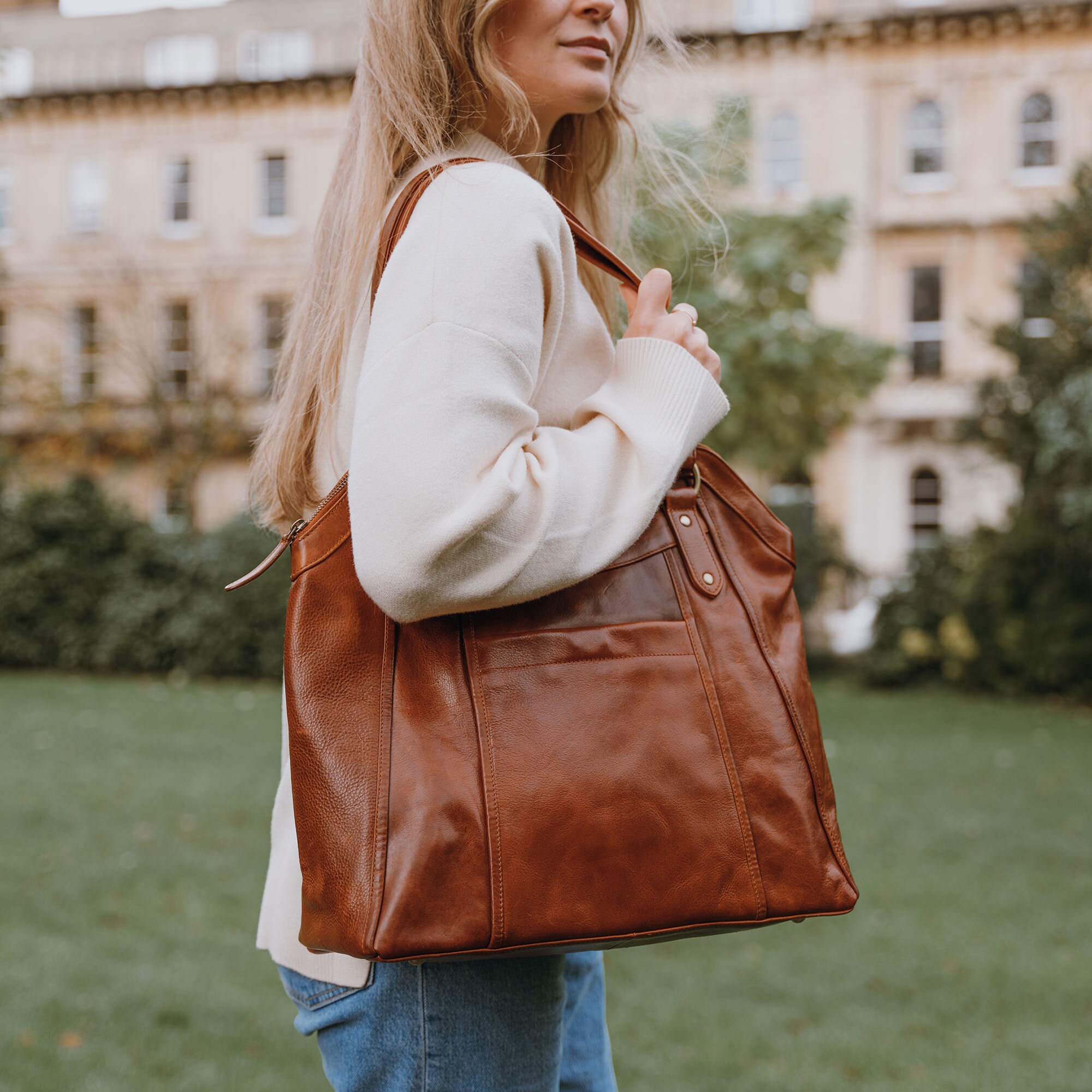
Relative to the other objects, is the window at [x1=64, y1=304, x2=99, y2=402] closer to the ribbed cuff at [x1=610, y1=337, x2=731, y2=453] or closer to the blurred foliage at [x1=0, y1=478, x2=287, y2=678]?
the blurred foliage at [x1=0, y1=478, x2=287, y2=678]

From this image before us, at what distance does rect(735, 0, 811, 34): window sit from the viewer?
939 inches

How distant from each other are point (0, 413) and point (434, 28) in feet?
82.5

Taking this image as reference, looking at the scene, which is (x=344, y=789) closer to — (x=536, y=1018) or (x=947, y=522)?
(x=536, y=1018)

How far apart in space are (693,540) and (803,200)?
23.1m

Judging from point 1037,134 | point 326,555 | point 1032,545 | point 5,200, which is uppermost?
point 1037,134

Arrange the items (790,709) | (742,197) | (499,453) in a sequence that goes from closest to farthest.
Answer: (499,453), (790,709), (742,197)

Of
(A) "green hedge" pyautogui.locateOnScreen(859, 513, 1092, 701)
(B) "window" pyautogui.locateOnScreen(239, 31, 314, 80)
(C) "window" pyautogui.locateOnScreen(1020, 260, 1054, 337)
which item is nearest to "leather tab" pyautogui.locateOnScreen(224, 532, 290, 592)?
(A) "green hedge" pyautogui.locateOnScreen(859, 513, 1092, 701)

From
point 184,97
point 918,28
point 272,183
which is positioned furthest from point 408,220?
point 184,97

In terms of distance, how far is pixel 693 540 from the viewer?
1.26m

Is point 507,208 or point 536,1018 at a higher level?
point 507,208

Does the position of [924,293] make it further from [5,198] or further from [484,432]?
[484,432]

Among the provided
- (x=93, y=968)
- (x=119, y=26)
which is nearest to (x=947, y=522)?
(x=93, y=968)

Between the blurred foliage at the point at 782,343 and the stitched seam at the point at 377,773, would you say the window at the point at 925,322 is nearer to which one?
the blurred foliage at the point at 782,343

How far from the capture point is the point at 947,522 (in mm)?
20125
